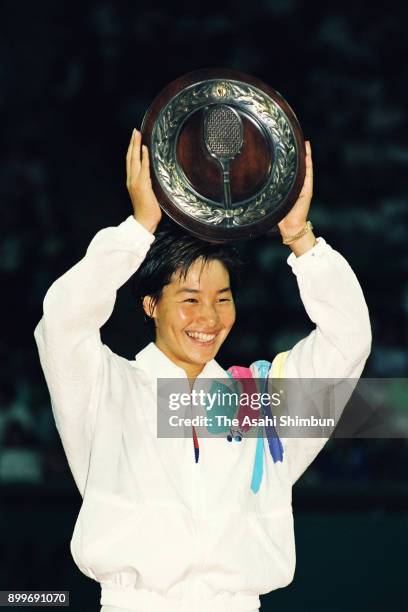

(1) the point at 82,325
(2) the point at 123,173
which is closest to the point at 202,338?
(1) the point at 82,325

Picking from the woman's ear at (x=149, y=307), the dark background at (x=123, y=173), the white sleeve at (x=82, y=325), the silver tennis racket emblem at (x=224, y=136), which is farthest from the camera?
the dark background at (x=123, y=173)

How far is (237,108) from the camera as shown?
8.80 feet

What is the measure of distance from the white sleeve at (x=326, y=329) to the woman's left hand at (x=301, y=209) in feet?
0.19

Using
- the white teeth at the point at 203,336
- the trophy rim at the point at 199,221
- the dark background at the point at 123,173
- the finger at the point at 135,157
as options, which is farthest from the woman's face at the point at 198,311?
the dark background at the point at 123,173

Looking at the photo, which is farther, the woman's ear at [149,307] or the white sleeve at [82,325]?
the woman's ear at [149,307]

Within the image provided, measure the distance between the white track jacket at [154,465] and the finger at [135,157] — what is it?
0.36ft

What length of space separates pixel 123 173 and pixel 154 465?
384 centimetres

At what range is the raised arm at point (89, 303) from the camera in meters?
2.56

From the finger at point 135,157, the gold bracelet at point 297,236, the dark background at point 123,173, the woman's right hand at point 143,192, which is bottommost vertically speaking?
the gold bracelet at point 297,236

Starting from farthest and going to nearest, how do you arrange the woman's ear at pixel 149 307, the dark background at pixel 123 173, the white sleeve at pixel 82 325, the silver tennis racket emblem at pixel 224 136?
1. the dark background at pixel 123 173
2. the woman's ear at pixel 149 307
3. the silver tennis racket emblem at pixel 224 136
4. the white sleeve at pixel 82 325

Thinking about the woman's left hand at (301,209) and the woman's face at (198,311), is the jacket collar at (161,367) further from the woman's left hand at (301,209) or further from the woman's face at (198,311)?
the woman's left hand at (301,209)

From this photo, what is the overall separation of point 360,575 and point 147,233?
2516 millimetres

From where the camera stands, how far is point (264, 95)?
269cm

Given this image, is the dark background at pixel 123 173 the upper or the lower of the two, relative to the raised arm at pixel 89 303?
upper
